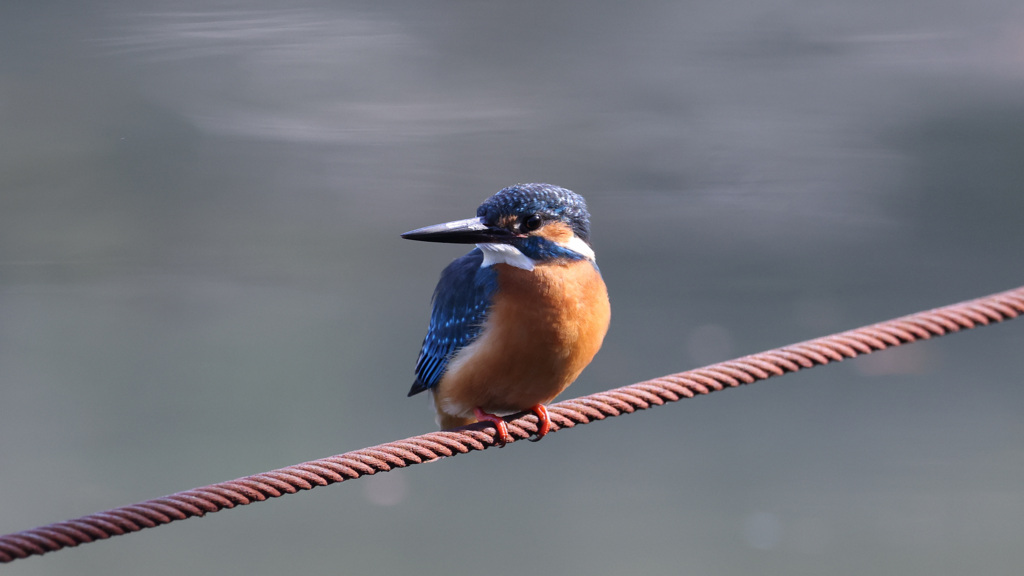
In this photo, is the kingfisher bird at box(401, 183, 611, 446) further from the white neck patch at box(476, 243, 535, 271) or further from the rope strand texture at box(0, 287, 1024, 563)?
the rope strand texture at box(0, 287, 1024, 563)

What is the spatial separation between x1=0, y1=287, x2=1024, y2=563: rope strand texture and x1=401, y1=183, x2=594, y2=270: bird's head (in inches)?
22.9

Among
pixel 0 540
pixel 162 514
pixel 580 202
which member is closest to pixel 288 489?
pixel 162 514

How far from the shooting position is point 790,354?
1617mm

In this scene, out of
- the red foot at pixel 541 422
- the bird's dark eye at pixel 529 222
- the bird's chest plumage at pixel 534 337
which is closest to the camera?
the red foot at pixel 541 422

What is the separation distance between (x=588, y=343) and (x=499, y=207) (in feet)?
1.40

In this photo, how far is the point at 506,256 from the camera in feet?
7.52

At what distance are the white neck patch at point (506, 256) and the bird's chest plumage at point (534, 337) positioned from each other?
2 cm

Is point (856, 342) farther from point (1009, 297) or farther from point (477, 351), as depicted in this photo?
point (477, 351)

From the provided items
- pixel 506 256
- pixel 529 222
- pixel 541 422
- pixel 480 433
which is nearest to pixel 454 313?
pixel 506 256

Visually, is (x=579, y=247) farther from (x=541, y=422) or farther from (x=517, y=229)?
(x=541, y=422)

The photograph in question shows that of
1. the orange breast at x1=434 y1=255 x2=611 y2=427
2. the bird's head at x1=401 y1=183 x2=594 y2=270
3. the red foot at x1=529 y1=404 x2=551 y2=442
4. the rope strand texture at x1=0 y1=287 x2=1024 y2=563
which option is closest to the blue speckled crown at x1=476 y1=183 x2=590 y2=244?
the bird's head at x1=401 y1=183 x2=594 y2=270

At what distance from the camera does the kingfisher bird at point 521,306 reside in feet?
7.14

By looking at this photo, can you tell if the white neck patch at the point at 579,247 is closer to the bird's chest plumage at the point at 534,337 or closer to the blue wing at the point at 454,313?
the bird's chest plumage at the point at 534,337

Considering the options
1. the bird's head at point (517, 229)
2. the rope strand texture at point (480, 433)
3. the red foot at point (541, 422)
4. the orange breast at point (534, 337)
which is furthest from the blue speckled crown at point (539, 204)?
the rope strand texture at point (480, 433)
